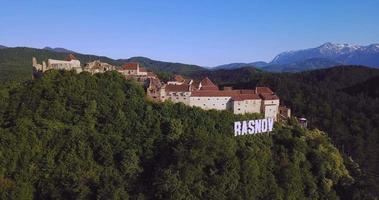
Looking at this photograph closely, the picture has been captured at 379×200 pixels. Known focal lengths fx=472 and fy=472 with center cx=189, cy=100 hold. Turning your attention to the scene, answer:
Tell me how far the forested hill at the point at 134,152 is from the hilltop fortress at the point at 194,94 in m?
1.80

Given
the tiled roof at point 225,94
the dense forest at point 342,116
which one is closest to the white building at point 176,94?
the tiled roof at point 225,94

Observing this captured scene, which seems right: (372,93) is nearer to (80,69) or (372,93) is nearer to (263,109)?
(263,109)

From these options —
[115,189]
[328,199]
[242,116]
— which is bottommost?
[328,199]

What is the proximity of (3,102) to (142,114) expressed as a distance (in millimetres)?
16871

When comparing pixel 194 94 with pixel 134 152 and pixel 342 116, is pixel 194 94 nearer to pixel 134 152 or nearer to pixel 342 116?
pixel 134 152

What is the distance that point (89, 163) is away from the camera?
52.6 meters

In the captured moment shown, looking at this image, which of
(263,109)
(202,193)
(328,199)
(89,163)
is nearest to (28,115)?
(89,163)

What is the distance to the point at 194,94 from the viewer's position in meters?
62.8

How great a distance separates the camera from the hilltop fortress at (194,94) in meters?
62.4

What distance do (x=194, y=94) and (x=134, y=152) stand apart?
12671 mm

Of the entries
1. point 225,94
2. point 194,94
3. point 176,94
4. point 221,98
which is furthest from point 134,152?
point 225,94

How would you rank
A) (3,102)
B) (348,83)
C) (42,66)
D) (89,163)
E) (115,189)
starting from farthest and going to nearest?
(348,83)
(42,66)
(3,102)
(89,163)
(115,189)

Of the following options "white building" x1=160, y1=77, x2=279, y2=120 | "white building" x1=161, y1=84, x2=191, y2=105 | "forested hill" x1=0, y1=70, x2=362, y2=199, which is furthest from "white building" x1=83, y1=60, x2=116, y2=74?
"white building" x1=160, y1=77, x2=279, y2=120

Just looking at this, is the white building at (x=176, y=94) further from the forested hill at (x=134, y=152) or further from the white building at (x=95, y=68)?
the white building at (x=95, y=68)
